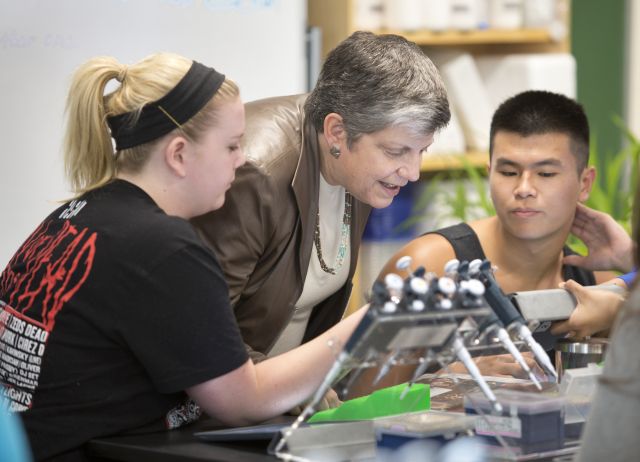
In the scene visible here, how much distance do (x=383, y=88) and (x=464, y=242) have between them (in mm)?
647

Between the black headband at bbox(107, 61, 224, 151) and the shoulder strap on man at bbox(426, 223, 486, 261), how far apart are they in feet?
3.12

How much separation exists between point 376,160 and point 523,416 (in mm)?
691

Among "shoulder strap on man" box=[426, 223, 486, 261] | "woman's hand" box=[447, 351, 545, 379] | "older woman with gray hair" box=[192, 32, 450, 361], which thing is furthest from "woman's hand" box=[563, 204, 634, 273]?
"woman's hand" box=[447, 351, 545, 379]

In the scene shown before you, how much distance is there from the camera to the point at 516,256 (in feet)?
8.33

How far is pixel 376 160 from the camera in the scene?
6.61 ft

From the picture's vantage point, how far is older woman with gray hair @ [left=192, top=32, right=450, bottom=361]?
1956mm

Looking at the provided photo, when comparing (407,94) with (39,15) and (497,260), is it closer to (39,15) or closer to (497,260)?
(497,260)

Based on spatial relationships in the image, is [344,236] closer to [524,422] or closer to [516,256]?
[516,256]

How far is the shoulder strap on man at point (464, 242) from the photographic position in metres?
2.47

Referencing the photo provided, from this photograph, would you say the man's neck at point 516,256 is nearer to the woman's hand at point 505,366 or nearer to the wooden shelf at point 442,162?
the woman's hand at point 505,366

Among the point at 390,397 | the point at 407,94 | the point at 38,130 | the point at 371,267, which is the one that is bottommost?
the point at 371,267

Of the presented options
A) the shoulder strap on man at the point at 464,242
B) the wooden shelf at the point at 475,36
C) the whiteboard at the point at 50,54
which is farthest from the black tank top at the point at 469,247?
the wooden shelf at the point at 475,36

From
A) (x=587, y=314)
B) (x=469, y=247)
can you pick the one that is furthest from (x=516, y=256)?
(x=587, y=314)

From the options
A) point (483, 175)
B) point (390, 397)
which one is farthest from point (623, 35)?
point (390, 397)
